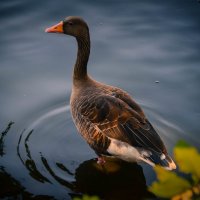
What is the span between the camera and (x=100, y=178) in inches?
157

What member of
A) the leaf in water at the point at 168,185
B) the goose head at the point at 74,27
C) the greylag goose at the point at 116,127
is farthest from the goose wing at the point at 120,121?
the leaf in water at the point at 168,185

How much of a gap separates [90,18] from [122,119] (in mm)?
3692

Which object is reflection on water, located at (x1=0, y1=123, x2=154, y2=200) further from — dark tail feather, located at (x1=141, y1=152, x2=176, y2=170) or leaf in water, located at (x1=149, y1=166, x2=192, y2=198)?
leaf in water, located at (x1=149, y1=166, x2=192, y2=198)

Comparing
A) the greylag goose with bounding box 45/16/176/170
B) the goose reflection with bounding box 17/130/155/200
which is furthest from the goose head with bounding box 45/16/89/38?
the goose reflection with bounding box 17/130/155/200

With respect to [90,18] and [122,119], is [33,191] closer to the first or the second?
[122,119]

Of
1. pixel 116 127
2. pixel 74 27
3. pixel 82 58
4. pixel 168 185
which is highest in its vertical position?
pixel 168 185

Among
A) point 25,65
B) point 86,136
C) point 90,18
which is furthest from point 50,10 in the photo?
point 86,136

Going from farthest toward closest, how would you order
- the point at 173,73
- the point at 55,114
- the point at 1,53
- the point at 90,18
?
the point at 90,18 → the point at 1,53 → the point at 173,73 → the point at 55,114

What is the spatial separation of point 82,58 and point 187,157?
3723mm

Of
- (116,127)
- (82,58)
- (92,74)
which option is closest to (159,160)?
(116,127)

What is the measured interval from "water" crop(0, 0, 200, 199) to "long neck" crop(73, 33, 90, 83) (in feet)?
2.07

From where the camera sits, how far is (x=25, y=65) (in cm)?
577

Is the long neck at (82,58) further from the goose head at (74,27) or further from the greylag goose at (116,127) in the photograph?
the greylag goose at (116,127)

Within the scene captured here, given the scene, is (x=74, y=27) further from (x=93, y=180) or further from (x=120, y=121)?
(x=93, y=180)
